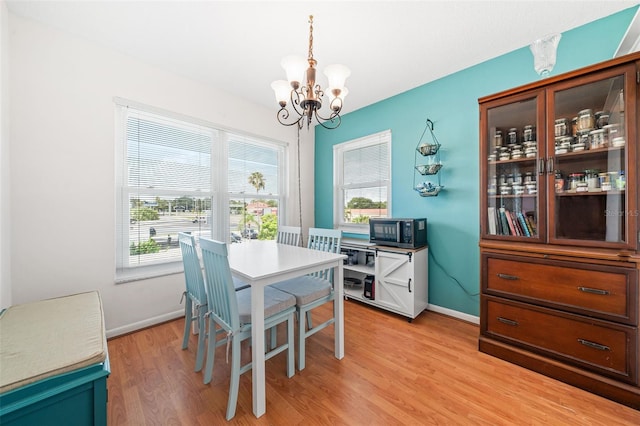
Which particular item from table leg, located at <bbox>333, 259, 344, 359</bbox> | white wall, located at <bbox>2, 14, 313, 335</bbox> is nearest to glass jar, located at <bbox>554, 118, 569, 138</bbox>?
table leg, located at <bbox>333, 259, 344, 359</bbox>

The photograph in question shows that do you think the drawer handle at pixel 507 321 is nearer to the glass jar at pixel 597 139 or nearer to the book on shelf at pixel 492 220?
the book on shelf at pixel 492 220

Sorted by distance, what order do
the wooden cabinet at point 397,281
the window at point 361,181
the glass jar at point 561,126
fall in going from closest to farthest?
the glass jar at point 561,126 < the wooden cabinet at point 397,281 < the window at point 361,181

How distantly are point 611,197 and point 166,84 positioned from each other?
3852mm

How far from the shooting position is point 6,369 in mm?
986

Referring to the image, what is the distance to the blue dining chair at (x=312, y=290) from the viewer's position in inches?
68.9

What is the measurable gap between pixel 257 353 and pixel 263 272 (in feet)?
1.52

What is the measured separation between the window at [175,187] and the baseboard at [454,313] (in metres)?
2.42

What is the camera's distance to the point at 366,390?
1.55 metres

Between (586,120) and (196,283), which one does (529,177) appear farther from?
(196,283)

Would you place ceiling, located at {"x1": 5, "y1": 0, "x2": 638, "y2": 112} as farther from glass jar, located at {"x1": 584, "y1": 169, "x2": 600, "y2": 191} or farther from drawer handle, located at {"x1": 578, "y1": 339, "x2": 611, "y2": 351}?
drawer handle, located at {"x1": 578, "y1": 339, "x2": 611, "y2": 351}

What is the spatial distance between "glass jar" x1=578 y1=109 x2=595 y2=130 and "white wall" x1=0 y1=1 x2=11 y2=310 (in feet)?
12.9

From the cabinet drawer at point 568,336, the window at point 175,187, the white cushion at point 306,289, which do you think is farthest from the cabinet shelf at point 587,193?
the window at point 175,187

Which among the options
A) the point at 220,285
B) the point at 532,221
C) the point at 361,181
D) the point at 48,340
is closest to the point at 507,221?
the point at 532,221

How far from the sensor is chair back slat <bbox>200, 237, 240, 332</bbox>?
4.45ft
